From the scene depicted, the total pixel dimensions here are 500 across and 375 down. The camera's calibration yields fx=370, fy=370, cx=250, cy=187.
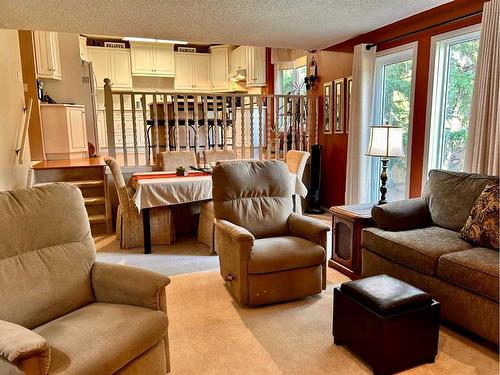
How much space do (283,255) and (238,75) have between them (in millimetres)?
6993

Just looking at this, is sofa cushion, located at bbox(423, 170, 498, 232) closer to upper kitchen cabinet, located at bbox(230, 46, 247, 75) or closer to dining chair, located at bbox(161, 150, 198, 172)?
dining chair, located at bbox(161, 150, 198, 172)

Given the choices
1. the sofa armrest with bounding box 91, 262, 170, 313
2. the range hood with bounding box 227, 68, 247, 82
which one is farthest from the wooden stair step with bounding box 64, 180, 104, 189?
the range hood with bounding box 227, 68, 247, 82

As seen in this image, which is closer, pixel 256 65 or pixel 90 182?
pixel 90 182

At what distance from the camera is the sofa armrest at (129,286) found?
1.81m

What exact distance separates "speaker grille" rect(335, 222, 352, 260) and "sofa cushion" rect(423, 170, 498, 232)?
27.5 inches

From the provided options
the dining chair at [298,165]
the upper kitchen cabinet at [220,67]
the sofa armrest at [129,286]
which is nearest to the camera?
the sofa armrest at [129,286]

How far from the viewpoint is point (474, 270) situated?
2156 mm

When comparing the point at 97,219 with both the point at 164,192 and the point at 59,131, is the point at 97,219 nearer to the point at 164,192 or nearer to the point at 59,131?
the point at 164,192

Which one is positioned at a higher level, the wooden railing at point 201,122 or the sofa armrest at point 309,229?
the wooden railing at point 201,122

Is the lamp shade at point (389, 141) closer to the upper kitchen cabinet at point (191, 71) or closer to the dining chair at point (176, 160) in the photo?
the dining chair at point (176, 160)

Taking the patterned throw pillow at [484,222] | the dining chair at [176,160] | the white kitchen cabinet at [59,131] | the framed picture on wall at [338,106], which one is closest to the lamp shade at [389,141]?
the patterned throw pillow at [484,222]

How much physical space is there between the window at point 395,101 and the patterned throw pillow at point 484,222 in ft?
5.01

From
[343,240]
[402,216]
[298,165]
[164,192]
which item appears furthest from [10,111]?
[402,216]

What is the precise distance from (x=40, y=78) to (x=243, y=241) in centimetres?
583
